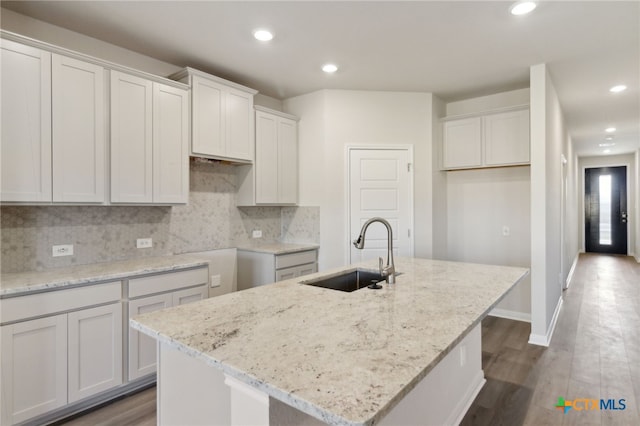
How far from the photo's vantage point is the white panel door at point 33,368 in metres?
1.99

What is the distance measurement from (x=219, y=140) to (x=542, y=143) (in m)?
3.07

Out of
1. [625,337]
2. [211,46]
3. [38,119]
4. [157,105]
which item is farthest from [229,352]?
[625,337]

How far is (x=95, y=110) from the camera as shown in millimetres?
2543

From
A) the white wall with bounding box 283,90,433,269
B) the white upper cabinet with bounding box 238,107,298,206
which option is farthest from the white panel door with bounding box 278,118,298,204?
the white wall with bounding box 283,90,433,269

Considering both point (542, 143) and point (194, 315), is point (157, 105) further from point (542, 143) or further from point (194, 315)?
point (542, 143)

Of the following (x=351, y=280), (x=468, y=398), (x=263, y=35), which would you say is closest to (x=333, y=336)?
(x=351, y=280)

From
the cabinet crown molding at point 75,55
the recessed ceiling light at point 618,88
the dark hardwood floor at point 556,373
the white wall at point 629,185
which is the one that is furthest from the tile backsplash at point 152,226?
the white wall at point 629,185

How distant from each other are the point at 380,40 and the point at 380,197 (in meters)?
1.80

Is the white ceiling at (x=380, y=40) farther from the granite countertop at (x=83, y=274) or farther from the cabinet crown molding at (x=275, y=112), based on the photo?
the granite countertop at (x=83, y=274)

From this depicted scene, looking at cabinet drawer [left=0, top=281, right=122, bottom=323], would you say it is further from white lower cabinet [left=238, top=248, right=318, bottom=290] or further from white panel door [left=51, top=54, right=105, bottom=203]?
white lower cabinet [left=238, top=248, right=318, bottom=290]

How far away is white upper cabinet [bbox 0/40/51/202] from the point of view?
214 centimetres

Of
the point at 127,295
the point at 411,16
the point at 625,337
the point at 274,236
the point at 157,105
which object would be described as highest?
the point at 411,16

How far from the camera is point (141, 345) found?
8.41ft

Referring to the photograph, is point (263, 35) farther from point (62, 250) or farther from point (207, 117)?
point (62, 250)
